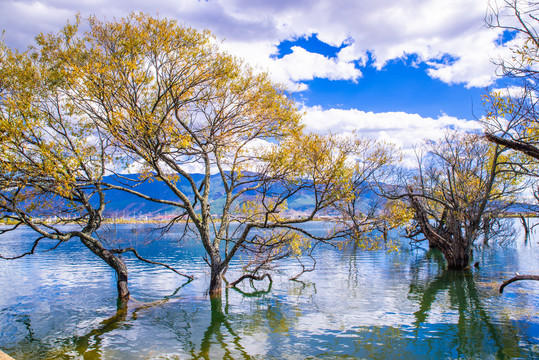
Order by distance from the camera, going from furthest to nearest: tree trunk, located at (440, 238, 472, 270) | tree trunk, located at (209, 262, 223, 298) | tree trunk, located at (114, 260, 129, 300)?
tree trunk, located at (440, 238, 472, 270) < tree trunk, located at (209, 262, 223, 298) < tree trunk, located at (114, 260, 129, 300)

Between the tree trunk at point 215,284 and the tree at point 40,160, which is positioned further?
the tree trunk at point 215,284

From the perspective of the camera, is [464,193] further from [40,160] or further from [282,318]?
[40,160]

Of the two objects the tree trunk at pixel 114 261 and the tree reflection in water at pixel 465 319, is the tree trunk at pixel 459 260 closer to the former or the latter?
the tree reflection in water at pixel 465 319

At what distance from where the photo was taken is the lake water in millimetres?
14438

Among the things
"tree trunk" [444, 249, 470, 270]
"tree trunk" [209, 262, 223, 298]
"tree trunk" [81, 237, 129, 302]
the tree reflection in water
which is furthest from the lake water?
"tree trunk" [444, 249, 470, 270]

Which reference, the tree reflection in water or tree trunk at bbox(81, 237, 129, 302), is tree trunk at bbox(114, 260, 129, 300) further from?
the tree reflection in water

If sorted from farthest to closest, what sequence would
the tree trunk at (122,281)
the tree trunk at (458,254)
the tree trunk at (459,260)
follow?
the tree trunk at (459,260) → the tree trunk at (458,254) → the tree trunk at (122,281)

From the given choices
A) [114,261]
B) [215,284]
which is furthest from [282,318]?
[114,261]

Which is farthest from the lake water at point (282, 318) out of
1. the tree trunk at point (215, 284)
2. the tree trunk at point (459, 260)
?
the tree trunk at point (459, 260)

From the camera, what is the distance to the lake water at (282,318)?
568 inches

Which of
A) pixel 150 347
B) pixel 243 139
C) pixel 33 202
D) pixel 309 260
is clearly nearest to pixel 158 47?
pixel 243 139

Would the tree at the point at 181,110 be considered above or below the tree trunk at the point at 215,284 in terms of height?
above

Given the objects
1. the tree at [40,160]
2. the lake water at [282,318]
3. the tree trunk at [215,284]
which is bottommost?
the lake water at [282,318]

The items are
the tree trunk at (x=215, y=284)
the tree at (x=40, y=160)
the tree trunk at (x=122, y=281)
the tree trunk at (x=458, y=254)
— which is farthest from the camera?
the tree trunk at (x=458, y=254)
